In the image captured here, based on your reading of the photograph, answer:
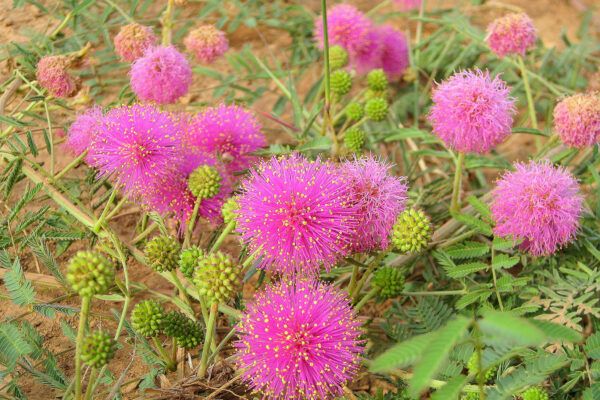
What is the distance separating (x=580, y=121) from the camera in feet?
8.75

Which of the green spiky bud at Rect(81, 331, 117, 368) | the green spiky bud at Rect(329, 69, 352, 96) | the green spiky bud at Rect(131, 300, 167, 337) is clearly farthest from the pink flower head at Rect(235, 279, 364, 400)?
the green spiky bud at Rect(329, 69, 352, 96)

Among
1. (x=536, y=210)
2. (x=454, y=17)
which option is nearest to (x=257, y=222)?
(x=536, y=210)

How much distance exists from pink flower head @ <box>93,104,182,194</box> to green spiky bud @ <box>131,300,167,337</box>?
55cm

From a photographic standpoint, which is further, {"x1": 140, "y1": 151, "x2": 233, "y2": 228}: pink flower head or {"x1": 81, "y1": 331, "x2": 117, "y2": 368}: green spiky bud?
{"x1": 140, "y1": 151, "x2": 233, "y2": 228}: pink flower head

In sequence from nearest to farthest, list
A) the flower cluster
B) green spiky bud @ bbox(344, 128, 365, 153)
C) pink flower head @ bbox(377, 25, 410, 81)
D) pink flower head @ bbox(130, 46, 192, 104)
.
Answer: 1. pink flower head @ bbox(130, 46, 192, 104)
2. green spiky bud @ bbox(344, 128, 365, 153)
3. the flower cluster
4. pink flower head @ bbox(377, 25, 410, 81)

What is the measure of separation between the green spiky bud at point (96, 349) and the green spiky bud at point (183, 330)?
46cm

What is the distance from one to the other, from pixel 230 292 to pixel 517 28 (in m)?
2.41

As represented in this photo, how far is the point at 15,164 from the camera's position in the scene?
254 centimetres

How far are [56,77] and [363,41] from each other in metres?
2.12

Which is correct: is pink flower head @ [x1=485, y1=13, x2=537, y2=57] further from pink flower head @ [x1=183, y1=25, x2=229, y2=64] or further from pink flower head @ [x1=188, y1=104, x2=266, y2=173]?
pink flower head @ [x1=183, y1=25, x2=229, y2=64]

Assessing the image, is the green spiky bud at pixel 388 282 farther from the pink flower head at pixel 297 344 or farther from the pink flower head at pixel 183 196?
the pink flower head at pixel 183 196

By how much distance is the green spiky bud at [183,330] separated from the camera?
2.26m

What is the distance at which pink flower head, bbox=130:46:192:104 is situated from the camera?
273cm

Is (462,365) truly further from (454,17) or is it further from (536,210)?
(454,17)
